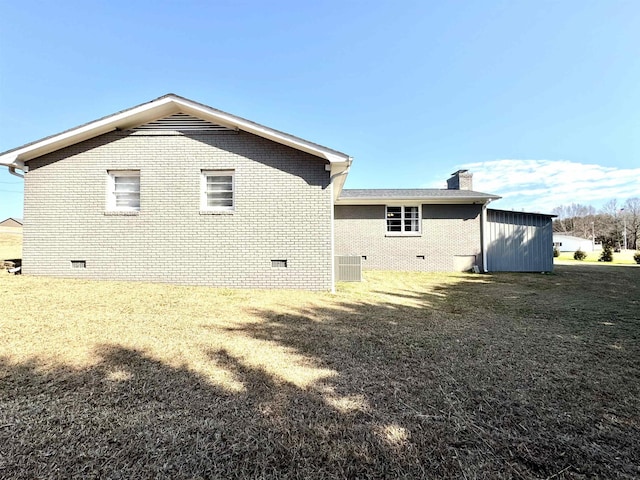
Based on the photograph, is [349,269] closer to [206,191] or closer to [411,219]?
[206,191]

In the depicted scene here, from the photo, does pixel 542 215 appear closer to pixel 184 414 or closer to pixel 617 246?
pixel 184 414

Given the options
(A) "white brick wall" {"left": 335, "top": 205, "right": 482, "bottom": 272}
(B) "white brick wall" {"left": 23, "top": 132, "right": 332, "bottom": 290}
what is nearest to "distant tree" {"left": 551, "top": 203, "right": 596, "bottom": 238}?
(A) "white brick wall" {"left": 335, "top": 205, "right": 482, "bottom": 272}

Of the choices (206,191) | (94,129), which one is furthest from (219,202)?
(94,129)

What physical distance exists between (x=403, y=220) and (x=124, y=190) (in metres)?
11.2

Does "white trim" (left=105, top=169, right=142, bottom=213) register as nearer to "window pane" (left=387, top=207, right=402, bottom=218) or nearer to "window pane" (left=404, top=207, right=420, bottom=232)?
"window pane" (left=387, top=207, right=402, bottom=218)

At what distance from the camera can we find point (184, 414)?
2.47 m

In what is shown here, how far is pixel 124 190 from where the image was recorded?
8.66 meters

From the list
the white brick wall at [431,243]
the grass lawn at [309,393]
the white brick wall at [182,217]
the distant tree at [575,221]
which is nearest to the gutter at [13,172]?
the white brick wall at [182,217]

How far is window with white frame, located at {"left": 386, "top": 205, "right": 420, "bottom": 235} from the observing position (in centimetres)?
1456

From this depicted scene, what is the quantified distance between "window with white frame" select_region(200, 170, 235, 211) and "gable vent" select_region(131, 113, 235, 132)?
119 cm

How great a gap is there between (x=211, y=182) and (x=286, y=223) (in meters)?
2.44

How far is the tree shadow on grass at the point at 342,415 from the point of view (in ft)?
6.33

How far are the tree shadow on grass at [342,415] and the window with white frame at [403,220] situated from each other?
34.4 feet

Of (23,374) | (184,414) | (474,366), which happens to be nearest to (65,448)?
(184,414)
